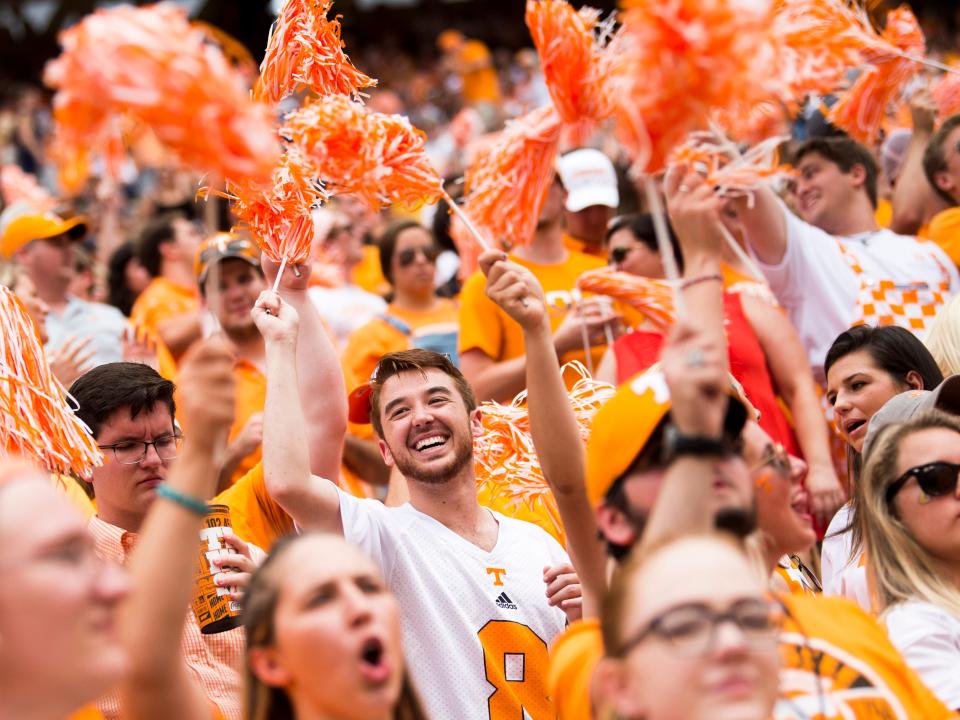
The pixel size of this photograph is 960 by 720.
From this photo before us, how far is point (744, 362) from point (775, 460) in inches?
73.0

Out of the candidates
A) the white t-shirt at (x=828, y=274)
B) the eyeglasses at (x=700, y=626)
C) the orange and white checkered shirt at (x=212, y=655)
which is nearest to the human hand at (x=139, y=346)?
the orange and white checkered shirt at (x=212, y=655)

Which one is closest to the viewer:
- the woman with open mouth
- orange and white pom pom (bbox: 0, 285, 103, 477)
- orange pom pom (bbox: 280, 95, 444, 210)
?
orange pom pom (bbox: 280, 95, 444, 210)

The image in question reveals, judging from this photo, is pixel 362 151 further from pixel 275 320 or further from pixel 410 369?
pixel 410 369

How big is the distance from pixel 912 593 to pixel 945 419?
0.46 m

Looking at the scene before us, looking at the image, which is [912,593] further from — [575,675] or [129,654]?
[129,654]

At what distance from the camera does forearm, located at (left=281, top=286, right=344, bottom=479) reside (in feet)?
12.5

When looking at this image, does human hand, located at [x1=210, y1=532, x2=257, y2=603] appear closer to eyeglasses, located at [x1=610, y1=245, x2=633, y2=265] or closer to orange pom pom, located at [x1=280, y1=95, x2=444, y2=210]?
orange pom pom, located at [x1=280, y1=95, x2=444, y2=210]

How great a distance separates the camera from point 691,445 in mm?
2400

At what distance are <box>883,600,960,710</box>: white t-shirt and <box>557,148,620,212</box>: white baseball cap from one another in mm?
3294

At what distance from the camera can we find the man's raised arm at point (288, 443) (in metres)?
3.30

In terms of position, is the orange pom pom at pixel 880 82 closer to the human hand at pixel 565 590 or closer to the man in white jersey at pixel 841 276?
the man in white jersey at pixel 841 276

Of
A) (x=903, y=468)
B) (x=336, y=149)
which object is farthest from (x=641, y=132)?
(x=903, y=468)

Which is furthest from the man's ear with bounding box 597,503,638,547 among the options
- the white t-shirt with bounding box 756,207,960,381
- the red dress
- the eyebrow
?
the white t-shirt with bounding box 756,207,960,381

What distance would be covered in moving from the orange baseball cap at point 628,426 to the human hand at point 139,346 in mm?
3318
